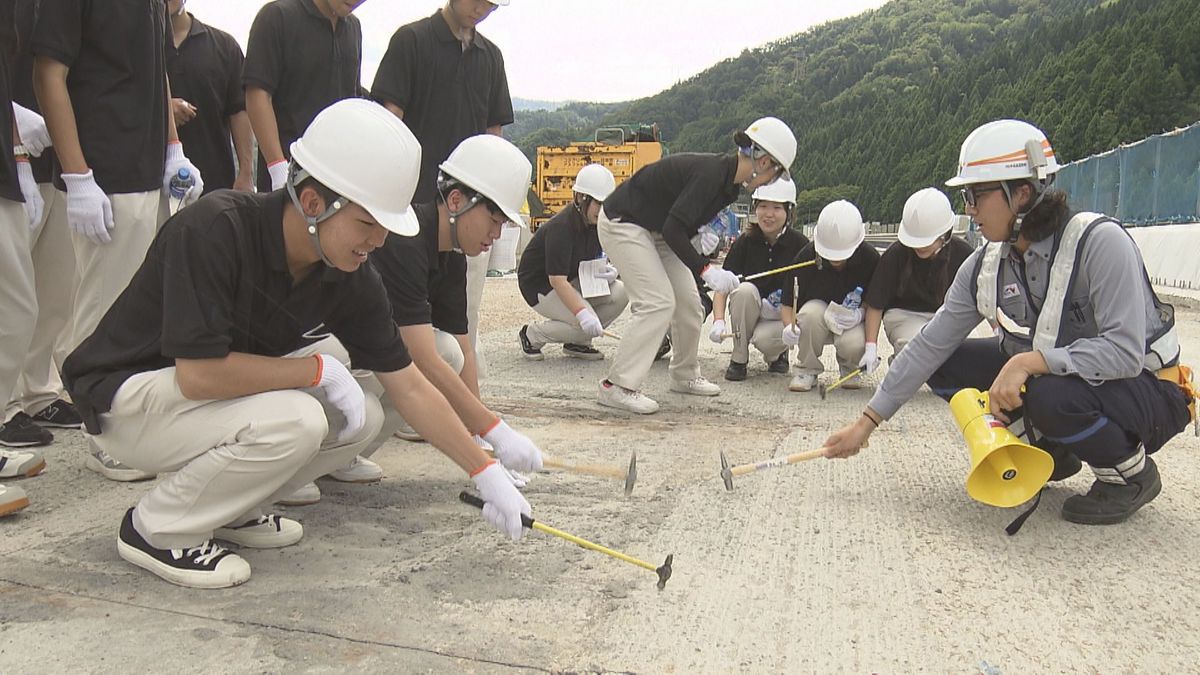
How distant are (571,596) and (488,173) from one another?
130 centimetres

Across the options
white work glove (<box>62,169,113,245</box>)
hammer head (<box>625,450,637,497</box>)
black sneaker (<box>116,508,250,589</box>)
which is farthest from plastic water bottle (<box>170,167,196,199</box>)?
hammer head (<box>625,450,637,497</box>)

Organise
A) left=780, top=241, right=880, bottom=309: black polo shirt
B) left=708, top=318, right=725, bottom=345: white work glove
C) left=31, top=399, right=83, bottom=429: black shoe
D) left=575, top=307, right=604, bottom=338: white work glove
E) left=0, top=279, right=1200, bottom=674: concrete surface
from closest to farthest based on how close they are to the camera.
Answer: left=0, top=279, right=1200, bottom=674: concrete surface, left=31, top=399, right=83, bottom=429: black shoe, left=780, top=241, right=880, bottom=309: black polo shirt, left=575, top=307, right=604, bottom=338: white work glove, left=708, top=318, right=725, bottom=345: white work glove

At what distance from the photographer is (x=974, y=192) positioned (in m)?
2.88

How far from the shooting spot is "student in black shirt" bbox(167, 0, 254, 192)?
383cm

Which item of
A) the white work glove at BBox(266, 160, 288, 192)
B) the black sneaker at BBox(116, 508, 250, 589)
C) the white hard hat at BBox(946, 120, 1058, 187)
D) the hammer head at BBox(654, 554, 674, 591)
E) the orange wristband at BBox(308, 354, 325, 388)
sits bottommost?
Answer: the hammer head at BBox(654, 554, 674, 591)

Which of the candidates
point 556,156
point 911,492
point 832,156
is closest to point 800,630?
point 911,492

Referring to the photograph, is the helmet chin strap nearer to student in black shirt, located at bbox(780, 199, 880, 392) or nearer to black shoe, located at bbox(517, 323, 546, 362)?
student in black shirt, located at bbox(780, 199, 880, 392)

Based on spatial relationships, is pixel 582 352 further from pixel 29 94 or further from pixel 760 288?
pixel 29 94

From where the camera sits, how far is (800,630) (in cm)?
211

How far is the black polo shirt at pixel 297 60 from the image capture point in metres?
3.59

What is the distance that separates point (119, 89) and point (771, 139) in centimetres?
273

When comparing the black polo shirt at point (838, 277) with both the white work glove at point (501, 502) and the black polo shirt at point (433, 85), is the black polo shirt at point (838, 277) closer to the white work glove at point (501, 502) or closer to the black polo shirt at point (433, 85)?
the black polo shirt at point (433, 85)

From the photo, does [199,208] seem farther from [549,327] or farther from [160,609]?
[549,327]

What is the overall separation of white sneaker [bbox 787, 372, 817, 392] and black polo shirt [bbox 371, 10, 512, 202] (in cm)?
228
